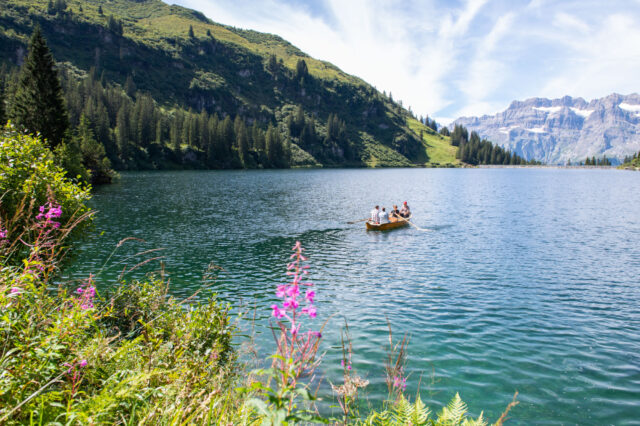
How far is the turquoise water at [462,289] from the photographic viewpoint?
11.3 meters

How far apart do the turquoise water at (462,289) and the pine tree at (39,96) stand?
23.7 metres

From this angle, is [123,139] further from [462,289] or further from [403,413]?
[403,413]

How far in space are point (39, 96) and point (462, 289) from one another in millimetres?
69911

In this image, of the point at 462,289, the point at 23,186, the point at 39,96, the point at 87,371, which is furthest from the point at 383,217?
the point at 39,96

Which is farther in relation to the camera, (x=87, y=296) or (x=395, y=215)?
(x=395, y=215)

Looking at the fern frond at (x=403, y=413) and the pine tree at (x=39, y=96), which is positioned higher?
the pine tree at (x=39, y=96)

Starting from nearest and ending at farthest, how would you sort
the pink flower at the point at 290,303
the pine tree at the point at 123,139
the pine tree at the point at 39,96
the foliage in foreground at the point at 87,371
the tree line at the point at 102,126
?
1. the pink flower at the point at 290,303
2. the foliage in foreground at the point at 87,371
3. the pine tree at the point at 39,96
4. the tree line at the point at 102,126
5. the pine tree at the point at 123,139

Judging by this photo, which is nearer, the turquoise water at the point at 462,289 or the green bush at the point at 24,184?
the turquoise water at the point at 462,289

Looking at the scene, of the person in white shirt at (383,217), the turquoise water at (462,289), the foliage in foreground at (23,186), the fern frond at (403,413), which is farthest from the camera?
the person in white shirt at (383,217)

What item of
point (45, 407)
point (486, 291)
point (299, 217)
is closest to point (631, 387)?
point (486, 291)

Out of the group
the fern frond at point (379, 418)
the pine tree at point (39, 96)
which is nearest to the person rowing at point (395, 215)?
the fern frond at point (379, 418)

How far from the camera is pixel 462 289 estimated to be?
2019 cm

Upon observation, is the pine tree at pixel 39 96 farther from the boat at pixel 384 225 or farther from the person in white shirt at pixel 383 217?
the person in white shirt at pixel 383 217

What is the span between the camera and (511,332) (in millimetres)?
14875
